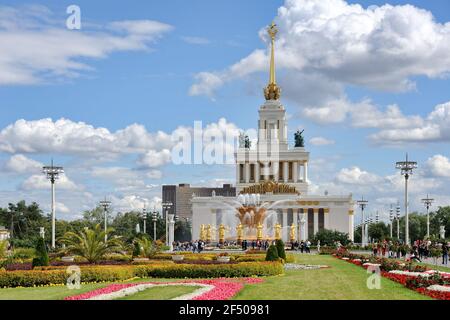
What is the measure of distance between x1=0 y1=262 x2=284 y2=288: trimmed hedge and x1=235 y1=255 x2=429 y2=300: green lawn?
101cm

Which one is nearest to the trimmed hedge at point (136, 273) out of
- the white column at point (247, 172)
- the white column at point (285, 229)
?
the white column at point (285, 229)

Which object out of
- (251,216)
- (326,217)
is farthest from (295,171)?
(251,216)

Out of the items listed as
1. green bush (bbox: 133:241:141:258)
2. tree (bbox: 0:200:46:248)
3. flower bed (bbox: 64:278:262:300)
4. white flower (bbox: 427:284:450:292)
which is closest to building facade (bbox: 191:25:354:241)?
tree (bbox: 0:200:46:248)

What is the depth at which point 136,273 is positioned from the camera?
28094 mm

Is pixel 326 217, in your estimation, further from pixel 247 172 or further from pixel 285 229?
pixel 247 172

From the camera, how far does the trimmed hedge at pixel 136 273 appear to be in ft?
81.8

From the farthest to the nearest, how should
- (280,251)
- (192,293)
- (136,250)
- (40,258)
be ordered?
(280,251), (136,250), (40,258), (192,293)

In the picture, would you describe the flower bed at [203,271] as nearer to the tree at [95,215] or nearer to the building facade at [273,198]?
the building facade at [273,198]

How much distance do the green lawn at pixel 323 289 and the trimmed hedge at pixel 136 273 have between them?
101 cm

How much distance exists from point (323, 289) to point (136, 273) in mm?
7830

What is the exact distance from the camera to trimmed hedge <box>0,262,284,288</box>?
24922 millimetres

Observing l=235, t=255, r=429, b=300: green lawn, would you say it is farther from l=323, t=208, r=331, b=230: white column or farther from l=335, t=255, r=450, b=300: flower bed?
l=323, t=208, r=331, b=230: white column
